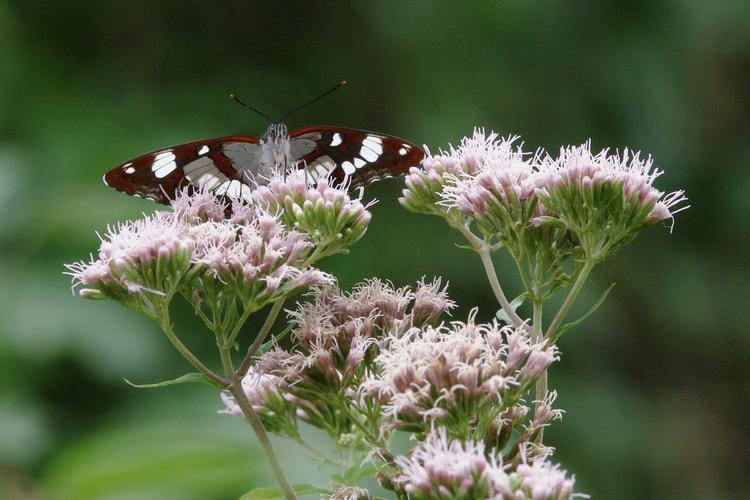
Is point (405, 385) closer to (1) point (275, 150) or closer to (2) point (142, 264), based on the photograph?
(2) point (142, 264)

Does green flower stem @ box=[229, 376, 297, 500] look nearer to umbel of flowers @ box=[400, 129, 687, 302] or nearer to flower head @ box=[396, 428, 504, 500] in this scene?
flower head @ box=[396, 428, 504, 500]

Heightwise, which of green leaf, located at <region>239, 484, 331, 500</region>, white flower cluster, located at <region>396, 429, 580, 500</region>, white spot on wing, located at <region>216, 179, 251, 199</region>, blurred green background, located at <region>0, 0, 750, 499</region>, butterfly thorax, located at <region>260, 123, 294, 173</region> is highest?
blurred green background, located at <region>0, 0, 750, 499</region>

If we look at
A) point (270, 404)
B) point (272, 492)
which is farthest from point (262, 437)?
point (270, 404)

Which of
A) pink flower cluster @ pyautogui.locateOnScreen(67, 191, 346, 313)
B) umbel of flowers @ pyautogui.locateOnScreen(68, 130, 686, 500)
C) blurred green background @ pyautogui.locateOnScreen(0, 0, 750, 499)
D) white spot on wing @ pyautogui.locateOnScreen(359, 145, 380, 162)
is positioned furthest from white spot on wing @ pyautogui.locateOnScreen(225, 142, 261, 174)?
blurred green background @ pyautogui.locateOnScreen(0, 0, 750, 499)

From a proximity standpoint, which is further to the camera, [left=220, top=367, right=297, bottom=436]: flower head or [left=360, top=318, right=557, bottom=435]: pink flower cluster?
[left=220, top=367, right=297, bottom=436]: flower head

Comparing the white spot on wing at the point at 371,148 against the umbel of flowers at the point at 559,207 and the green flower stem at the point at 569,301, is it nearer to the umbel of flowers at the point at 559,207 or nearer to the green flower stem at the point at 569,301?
the umbel of flowers at the point at 559,207

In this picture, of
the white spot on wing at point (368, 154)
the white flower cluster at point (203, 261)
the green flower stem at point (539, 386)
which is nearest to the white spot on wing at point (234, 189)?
the white flower cluster at point (203, 261)

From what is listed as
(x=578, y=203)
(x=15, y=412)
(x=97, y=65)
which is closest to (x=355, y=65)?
(x=97, y=65)
